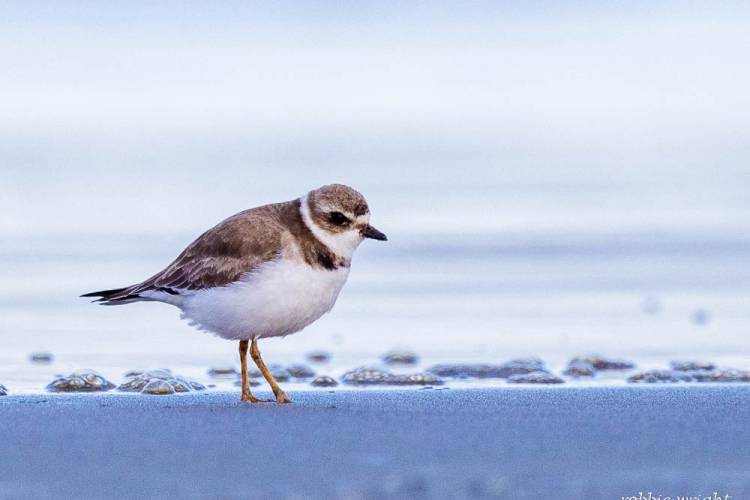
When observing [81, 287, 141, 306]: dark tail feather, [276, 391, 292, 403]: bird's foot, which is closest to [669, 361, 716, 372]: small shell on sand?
[276, 391, 292, 403]: bird's foot

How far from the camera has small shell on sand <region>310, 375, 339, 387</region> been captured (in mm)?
6985

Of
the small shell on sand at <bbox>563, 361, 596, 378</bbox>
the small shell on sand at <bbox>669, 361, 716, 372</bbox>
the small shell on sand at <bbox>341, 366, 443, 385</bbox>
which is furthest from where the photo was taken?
the small shell on sand at <bbox>669, 361, 716, 372</bbox>

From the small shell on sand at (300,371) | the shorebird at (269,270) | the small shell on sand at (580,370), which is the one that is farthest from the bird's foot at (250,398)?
the small shell on sand at (580,370)

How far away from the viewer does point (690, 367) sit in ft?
24.1

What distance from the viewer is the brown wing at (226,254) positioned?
20.6 feet

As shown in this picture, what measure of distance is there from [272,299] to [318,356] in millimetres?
1835

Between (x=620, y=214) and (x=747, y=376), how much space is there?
7.40 metres

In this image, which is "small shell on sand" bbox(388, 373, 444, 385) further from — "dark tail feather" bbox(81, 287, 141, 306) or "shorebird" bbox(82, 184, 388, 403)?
"dark tail feather" bbox(81, 287, 141, 306)

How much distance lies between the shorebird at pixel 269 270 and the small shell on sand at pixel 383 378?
0.65 meters

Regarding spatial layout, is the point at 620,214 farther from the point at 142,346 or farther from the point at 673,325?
the point at 142,346

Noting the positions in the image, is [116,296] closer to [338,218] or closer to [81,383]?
[81,383]

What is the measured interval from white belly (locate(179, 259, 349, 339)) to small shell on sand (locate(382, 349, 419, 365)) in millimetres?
1440

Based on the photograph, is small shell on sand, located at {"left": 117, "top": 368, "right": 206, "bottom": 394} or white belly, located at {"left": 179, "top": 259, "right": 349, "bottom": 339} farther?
small shell on sand, located at {"left": 117, "top": 368, "right": 206, "bottom": 394}

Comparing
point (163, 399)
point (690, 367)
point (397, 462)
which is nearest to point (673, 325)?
point (690, 367)
